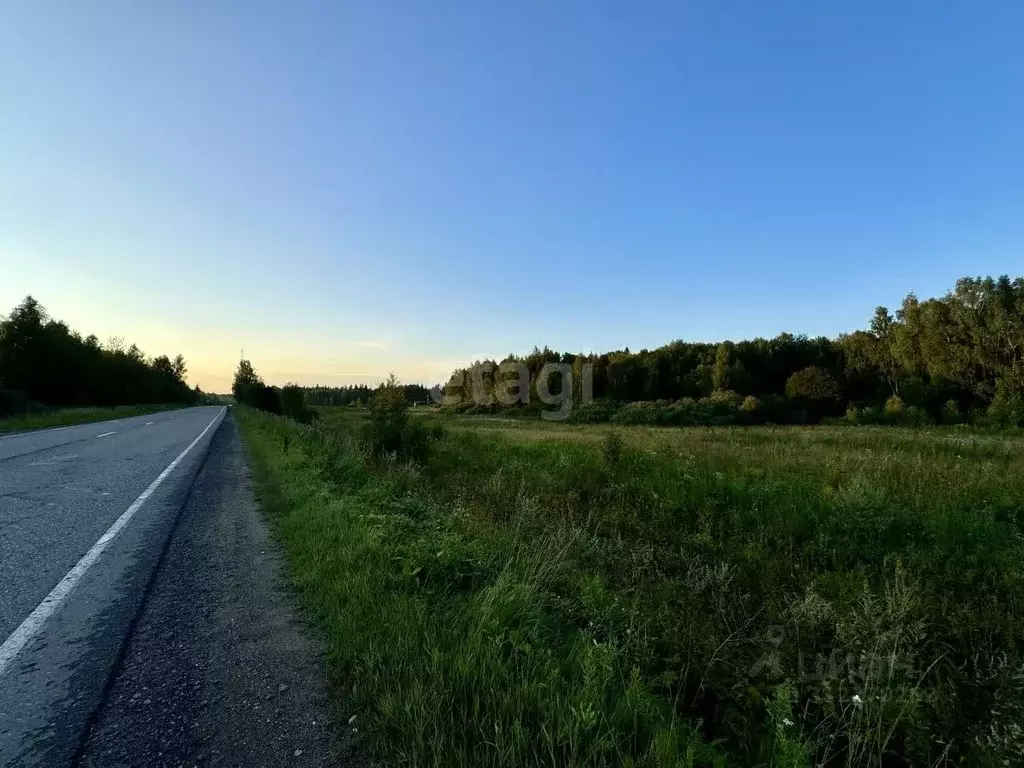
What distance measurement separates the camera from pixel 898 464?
11.7 m

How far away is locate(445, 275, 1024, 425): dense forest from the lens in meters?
44.7

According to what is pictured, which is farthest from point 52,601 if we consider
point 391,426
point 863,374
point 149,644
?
point 863,374

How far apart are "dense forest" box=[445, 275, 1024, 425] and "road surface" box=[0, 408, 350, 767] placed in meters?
44.6

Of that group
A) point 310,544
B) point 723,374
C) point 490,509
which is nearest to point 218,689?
point 310,544

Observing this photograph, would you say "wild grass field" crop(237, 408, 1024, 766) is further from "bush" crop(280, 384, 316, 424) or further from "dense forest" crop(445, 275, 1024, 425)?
"dense forest" crop(445, 275, 1024, 425)

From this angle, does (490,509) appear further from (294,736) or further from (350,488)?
(294,736)

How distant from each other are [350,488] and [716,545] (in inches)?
255

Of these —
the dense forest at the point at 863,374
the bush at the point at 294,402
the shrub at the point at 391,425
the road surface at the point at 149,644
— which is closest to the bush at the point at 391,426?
the shrub at the point at 391,425

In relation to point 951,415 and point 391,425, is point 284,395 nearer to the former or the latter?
point 391,425

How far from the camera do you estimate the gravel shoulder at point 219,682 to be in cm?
248

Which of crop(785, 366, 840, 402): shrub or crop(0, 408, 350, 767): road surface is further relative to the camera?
crop(785, 366, 840, 402): shrub

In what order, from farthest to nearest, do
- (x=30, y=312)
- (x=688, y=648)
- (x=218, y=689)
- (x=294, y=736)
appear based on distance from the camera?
(x=30, y=312) → (x=688, y=648) → (x=218, y=689) → (x=294, y=736)

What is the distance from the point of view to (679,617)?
498cm

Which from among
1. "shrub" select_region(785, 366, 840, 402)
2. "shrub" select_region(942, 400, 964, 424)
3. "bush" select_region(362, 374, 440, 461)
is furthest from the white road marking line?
"shrub" select_region(785, 366, 840, 402)
